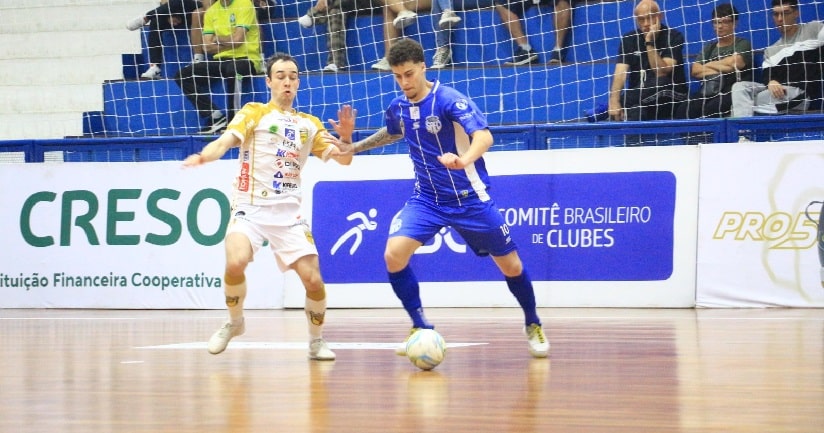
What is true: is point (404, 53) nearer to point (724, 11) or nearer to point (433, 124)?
point (433, 124)

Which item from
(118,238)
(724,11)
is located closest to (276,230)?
(118,238)

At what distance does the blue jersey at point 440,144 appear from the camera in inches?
310

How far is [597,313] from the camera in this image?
39.6 ft

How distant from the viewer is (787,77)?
44.2 feet

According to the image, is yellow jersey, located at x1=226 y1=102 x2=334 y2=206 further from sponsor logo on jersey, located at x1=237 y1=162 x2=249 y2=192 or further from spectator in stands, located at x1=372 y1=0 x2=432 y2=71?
spectator in stands, located at x1=372 y1=0 x2=432 y2=71

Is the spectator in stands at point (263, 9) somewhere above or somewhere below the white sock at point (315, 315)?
above

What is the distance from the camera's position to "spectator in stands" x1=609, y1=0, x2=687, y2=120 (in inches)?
550

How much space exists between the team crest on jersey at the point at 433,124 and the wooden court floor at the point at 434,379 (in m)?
1.39

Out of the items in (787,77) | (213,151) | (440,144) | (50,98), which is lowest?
(787,77)

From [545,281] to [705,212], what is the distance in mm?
1701

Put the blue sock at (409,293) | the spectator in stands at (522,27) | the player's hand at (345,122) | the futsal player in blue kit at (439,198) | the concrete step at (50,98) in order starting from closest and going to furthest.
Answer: the futsal player in blue kit at (439,198), the blue sock at (409,293), the player's hand at (345,122), the spectator in stands at (522,27), the concrete step at (50,98)

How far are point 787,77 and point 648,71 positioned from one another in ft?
4.89

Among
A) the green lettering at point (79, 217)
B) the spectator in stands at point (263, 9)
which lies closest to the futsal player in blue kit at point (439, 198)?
the green lettering at point (79, 217)

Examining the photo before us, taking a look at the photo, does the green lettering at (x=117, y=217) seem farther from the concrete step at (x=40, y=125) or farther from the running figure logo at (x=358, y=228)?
the concrete step at (x=40, y=125)
